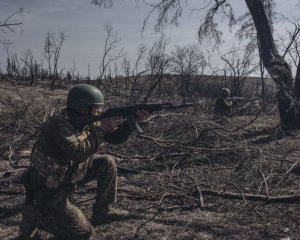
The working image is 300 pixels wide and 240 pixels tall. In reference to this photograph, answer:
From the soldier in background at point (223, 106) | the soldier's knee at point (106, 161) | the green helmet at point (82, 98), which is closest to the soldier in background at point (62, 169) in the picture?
the green helmet at point (82, 98)

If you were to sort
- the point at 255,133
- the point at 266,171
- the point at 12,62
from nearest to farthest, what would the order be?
the point at 266,171, the point at 255,133, the point at 12,62

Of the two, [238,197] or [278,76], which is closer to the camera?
[238,197]

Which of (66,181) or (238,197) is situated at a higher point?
(66,181)

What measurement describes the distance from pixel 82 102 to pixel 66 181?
69 cm

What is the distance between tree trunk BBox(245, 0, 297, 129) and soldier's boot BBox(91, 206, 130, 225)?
21.2ft

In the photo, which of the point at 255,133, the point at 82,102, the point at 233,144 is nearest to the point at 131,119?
the point at 82,102

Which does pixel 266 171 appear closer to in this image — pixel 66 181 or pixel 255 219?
pixel 255 219

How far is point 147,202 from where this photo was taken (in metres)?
4.48

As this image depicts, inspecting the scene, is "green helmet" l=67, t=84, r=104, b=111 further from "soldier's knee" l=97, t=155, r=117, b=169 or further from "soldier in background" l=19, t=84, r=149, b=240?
"soldier's knee" l=97, t=155, r=117, b=169

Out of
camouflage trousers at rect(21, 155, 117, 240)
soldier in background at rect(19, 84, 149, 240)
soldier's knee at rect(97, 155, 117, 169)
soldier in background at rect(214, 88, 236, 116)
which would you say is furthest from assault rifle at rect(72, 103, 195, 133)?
soldier in background at rect(214, 88, 236, 116)

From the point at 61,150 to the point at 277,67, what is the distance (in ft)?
23.7

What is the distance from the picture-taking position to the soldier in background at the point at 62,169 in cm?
356

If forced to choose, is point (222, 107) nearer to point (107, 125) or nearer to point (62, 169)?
point (107, 125)

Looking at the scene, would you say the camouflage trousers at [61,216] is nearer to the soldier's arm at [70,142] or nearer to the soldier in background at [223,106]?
the soldier's arm at [70,142]
